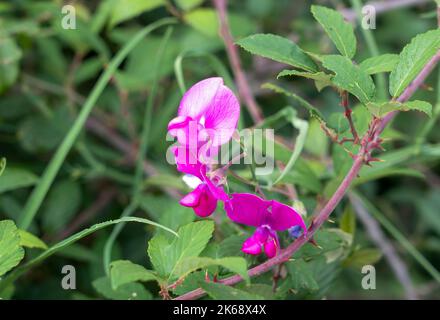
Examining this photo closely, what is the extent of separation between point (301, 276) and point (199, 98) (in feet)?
0.88

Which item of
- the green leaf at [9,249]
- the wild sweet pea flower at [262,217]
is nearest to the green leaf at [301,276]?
the wild sweet pea flower at [262,217]

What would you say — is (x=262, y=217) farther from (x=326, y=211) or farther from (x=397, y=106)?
(x=397, y=106)

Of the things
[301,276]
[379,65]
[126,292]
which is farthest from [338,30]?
[126,292]

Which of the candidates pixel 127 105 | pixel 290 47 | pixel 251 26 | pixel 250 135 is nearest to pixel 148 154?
pixel 127 105

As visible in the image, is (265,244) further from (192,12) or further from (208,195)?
(192,12)

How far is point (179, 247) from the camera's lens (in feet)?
2.52

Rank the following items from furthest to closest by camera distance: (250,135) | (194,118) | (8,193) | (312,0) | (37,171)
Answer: (312,0) < (37,171) < (8,193) < (250,135) < (194,118)

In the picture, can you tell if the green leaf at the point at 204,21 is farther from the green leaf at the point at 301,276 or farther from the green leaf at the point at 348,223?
the green leaf at the point at 301,276

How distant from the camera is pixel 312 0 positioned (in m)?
1.85

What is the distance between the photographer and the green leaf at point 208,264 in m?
0.66

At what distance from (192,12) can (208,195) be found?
0.79 m

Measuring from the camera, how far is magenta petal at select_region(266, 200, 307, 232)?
78cm

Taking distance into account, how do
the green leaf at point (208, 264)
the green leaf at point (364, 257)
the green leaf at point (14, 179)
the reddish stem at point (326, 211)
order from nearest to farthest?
the green leaf at point (208, 264), the reddish stem at point (326, 211), the green leaf at point (364, 257), the green leaf at point (14, 179)

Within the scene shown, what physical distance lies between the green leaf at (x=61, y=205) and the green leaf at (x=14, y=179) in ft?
0.72
